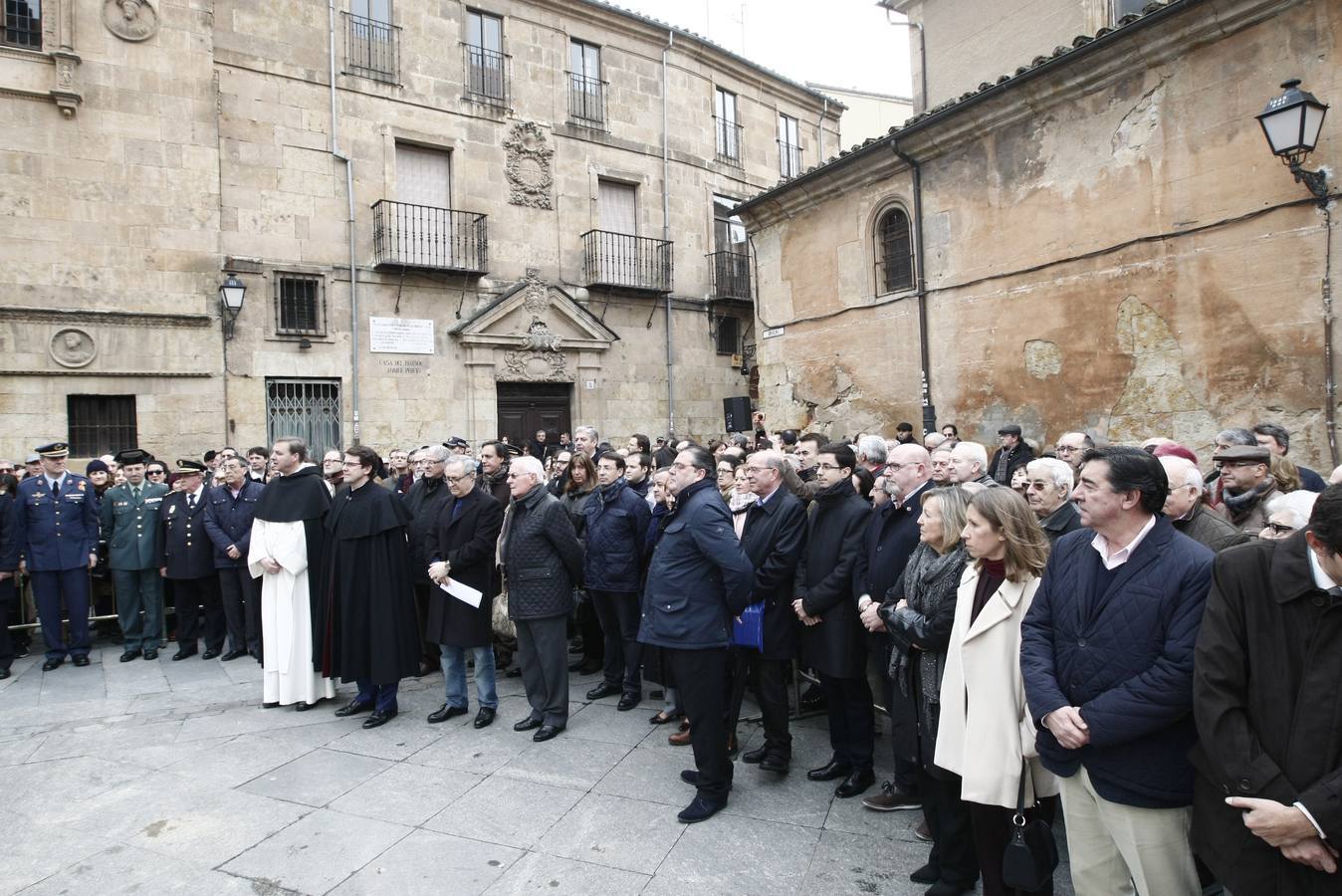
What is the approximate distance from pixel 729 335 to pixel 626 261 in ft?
12.0

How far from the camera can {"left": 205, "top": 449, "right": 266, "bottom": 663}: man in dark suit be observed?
7281 mm

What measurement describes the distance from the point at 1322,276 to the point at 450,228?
1402cm

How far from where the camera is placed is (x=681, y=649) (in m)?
4.12

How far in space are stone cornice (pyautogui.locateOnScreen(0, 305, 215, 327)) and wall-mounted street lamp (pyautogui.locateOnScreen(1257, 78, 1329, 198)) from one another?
14.7 meters

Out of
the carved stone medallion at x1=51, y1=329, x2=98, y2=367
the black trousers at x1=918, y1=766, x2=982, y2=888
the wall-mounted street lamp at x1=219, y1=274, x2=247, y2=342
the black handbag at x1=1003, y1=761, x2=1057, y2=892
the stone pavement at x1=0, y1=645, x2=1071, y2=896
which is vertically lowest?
the stone pavement at x1=0, y1=645, x2=1071, y2=896

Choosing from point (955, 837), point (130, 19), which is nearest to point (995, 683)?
point (955, 837)

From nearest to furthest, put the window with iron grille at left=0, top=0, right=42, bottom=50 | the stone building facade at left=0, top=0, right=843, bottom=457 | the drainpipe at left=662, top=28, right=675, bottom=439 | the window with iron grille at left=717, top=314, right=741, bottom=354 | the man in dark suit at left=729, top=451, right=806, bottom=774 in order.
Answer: the man in dark suit at left=729, top=451, right=806, bottom=774, the window with iron grille at left=0, top=0, right=42, bottom=50, the stone building facade at left=0, top=0, right=843, bottom=457, the drainpipe at left=662, top=28, right=675, bottom=439, the window with iron grille at left=717, top=314, right=741, bottom=354

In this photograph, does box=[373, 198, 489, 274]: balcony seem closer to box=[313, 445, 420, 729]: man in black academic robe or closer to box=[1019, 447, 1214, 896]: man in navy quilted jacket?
box=[313, 445, 420, 729]: man in black academic robe

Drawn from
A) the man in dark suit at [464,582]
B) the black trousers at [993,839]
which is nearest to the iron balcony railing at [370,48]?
the man in dark suit at [464,582]

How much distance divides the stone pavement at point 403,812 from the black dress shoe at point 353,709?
106 millimetres

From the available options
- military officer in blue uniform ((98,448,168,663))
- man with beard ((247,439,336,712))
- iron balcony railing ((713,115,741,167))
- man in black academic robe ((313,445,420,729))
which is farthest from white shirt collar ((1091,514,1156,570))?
iron balcony railing ((713,115,741,167))

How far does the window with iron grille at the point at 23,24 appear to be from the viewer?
1230 cm

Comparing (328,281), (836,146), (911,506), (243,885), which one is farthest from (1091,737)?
(836,146)

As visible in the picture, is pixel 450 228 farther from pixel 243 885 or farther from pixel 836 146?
pixel 243 885
